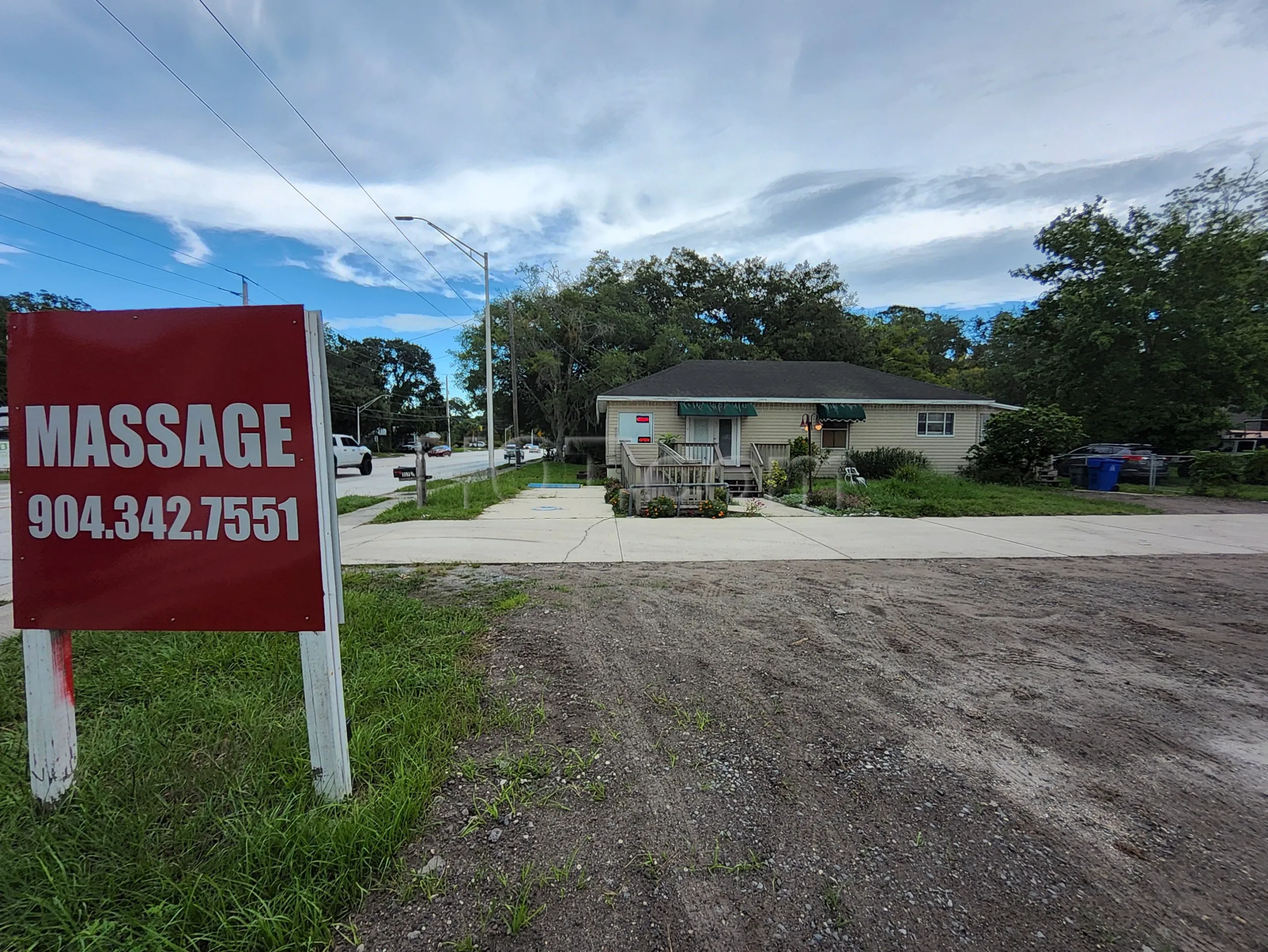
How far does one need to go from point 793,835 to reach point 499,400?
30.6m

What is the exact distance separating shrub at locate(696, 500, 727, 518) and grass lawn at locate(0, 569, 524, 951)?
709cm

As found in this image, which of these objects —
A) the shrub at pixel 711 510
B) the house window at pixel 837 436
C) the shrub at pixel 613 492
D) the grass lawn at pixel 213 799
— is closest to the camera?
the grass lawn at pixel 213 799

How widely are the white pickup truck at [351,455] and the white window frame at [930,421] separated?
64.1 feet

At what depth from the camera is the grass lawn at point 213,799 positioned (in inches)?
60.0

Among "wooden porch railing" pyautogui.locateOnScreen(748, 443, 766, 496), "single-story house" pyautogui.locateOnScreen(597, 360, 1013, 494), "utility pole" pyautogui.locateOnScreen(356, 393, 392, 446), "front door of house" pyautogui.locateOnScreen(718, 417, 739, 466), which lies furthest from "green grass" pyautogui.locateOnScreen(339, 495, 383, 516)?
"utility pole" pyautogui.locateOnScreen(356, 393, 392, 446)

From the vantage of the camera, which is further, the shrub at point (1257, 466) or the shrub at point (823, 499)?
the shrub at point (1257, 466)

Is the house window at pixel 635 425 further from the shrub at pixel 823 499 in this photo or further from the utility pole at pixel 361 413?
the utility pole at pixel 361 413

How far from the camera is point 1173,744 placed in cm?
249

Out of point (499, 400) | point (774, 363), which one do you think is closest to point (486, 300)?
point (774, 363)

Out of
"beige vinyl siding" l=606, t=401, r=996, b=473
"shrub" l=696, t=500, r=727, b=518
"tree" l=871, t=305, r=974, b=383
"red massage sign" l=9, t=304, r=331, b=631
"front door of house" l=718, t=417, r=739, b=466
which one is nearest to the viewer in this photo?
"red massage sign" l=9, t=304, r=331, b=631

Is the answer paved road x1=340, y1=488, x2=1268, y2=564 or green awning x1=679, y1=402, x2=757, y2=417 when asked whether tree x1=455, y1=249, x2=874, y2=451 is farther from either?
paved road x1=340, y1=488, x2=1268, y2=564

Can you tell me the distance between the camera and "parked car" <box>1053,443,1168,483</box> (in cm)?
1681

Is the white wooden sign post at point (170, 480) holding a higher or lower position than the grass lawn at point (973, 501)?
higher

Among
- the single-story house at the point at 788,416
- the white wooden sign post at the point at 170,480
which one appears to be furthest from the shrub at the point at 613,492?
the white wooden sign post at the point at 170,480
